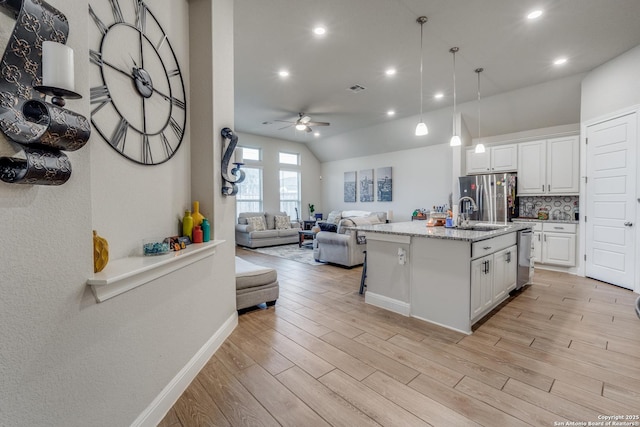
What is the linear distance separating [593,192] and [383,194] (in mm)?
4728

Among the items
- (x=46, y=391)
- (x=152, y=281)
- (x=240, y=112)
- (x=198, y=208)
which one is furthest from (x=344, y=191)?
(x=46, y=391)

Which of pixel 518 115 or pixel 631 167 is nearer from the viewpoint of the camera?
pixel 631 167

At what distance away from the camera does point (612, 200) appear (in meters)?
4.12

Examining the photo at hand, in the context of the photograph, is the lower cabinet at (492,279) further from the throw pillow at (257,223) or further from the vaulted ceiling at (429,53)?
the throw pillow at (257,223)

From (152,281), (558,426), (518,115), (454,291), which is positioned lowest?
(558,426)

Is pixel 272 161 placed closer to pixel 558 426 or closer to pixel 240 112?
pixel 240 112

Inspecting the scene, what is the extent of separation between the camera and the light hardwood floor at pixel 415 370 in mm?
1643

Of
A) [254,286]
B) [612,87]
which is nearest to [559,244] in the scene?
[612,87]

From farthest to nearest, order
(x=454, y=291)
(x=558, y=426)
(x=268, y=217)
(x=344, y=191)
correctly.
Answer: (x=344, y=191)
(x=268, y=217)
(x=454, y=291)
(x=558, y=426)

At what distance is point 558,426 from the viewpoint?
60.9 inches

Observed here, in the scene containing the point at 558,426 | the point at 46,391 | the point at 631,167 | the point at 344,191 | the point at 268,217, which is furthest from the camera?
the point at 344,191

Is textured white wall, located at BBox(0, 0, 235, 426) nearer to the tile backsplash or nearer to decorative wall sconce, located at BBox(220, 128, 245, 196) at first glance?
decorative wall sconce, located at BBox(220, 128, 245, 196)

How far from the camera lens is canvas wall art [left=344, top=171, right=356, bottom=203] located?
932 cm

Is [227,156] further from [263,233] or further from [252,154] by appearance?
[252,154]
